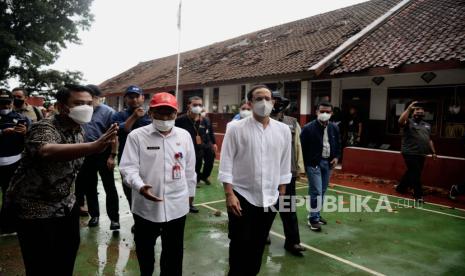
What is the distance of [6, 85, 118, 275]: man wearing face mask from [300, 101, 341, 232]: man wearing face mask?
3493 mm

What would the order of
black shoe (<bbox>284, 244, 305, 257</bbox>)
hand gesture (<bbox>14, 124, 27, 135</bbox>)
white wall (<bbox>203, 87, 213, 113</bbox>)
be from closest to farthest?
hand gesture (<bbox>14, 124, 27, 135</bbox>) → black shoe (<bbox>284, 244, 305, 257</bbox>) → white wall (<bbox>203, 87, 213, 113</bbox>)

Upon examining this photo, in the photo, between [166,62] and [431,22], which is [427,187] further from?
[166,62]

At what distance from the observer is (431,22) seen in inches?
464

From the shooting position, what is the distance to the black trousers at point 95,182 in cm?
493

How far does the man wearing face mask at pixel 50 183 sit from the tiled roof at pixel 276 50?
1083 centimetres

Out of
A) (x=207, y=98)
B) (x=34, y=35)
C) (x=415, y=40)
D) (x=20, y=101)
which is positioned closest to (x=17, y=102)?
(x=20, y=101)

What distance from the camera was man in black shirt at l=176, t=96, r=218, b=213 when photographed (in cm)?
634

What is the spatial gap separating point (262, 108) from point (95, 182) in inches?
130

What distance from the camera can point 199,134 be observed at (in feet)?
25.9

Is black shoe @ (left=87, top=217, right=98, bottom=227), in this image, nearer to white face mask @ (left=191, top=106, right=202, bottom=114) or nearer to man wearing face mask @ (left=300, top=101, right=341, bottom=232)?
white face mask @ (left=191, top=106, right=202, bottom=114)

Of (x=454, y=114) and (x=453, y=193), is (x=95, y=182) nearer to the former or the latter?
(x=453, y=193)

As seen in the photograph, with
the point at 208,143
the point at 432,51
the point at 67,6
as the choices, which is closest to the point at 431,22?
the point at 432,51

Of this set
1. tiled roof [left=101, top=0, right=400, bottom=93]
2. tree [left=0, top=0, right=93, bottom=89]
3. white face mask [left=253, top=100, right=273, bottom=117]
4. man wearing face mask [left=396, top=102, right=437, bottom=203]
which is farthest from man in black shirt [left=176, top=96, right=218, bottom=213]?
tree [left=0, top=0, right=93, bottom=89]

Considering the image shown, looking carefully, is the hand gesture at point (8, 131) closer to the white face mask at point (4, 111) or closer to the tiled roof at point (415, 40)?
the white face mask at point (4, 111)
